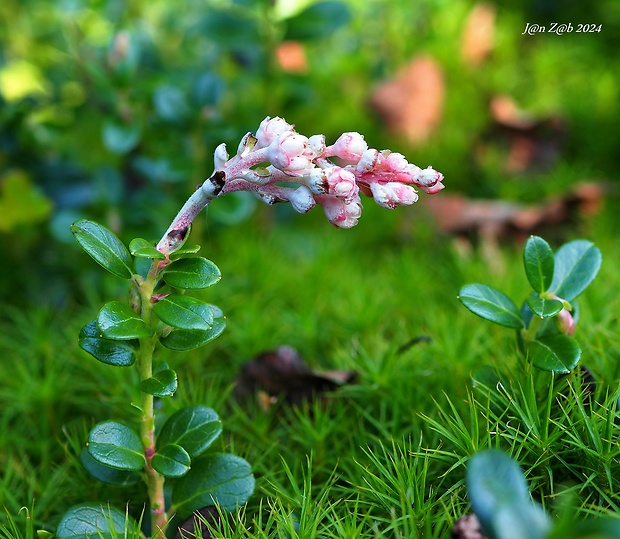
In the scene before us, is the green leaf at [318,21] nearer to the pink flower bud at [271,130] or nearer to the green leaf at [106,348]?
the pink flower bud at [271,130]

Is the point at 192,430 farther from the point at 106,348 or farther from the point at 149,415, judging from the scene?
the point at 106,348

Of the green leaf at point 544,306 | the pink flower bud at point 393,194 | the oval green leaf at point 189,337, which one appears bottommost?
the oval green leaf at point 189,337

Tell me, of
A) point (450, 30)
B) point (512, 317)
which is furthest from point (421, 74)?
point (512, 317)

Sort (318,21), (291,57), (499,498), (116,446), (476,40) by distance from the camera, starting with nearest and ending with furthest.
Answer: (499,498) → (116,446) → (318,21) → (291,57) → (476,40)

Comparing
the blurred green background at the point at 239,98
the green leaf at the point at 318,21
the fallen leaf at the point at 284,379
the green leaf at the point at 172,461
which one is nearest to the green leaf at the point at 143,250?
the green leaf at the point at 172,461

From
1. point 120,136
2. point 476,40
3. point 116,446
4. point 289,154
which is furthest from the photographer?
point 476,40

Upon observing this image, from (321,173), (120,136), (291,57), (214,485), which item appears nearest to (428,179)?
(321,173)

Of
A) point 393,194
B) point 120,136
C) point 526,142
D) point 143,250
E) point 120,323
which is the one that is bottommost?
point 526,142

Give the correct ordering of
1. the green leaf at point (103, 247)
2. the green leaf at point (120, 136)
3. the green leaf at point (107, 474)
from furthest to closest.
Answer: the green leaf at point (120, 136) < the green leaf at point (107, 474) < the green leaf at point (103, 247)
